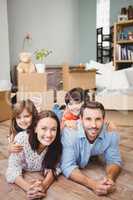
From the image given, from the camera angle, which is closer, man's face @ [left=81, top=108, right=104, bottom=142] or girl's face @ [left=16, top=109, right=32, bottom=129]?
man's face @ [left=81, top=108, right=104, bottom=142]

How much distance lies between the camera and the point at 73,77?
8.69ft

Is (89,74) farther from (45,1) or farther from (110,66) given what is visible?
(45,1)

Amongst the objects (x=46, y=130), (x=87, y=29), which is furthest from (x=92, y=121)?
(x=87, y=29)

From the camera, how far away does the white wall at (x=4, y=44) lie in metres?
3.39

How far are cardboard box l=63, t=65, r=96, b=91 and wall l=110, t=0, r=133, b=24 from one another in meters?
1.78

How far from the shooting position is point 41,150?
1.42 m

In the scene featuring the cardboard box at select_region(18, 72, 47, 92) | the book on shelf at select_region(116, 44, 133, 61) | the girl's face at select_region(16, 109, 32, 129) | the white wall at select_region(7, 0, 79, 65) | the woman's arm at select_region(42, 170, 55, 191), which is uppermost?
the white wall at select_region(7, 0, 79, 65)

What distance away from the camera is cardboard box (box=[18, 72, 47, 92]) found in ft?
9.50

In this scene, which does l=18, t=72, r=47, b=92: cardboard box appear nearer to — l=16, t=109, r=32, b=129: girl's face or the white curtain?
l=16, t=109, r=32, b=129: girl's face

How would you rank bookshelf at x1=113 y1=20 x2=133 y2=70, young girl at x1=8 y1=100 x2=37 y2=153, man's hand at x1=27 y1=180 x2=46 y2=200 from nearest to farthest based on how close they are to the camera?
1. man's hand at x1=27 y1=180 x2=46 y2=200
2. young girl at x1=8 y1=100 x2=37 y2=153
3. bookshelf at x1=113 y1=20 x2=133 y2=70

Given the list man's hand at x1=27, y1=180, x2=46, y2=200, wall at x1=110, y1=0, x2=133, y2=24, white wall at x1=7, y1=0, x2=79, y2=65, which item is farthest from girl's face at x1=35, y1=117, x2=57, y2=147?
wall at x1=110, y1=0, x2=133, y2=24

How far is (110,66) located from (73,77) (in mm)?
1283

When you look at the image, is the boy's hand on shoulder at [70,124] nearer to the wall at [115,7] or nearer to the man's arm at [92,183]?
the man's arm at [92,183]

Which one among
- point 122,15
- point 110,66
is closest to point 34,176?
point 110,66
